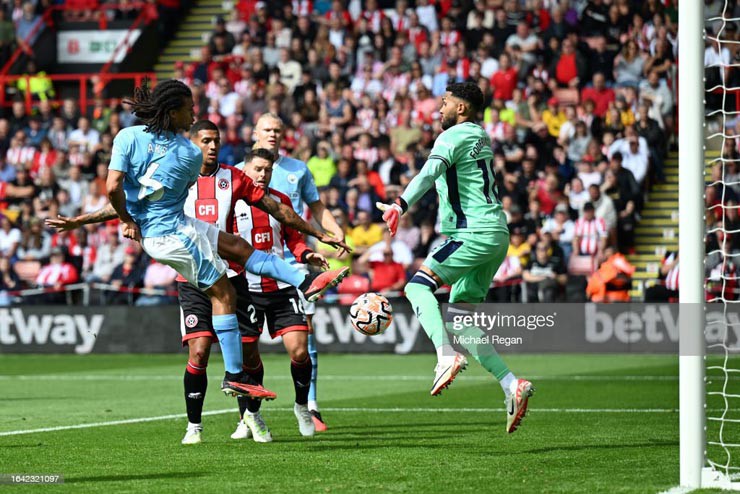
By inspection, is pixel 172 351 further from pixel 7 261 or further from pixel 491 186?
pixel 491 186

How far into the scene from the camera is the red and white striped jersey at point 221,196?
937cm

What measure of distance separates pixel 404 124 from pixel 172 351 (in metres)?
5.91

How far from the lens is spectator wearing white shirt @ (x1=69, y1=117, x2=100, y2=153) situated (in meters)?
26.2

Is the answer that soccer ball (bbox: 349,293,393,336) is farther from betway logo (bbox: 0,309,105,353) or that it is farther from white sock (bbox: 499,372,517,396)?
betway logo (bbox: 0,309,105,353)

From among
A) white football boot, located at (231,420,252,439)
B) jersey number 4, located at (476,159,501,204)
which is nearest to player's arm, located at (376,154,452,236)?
jersey number 4, located at (476,159,501,204)

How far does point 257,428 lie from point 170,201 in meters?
1.83

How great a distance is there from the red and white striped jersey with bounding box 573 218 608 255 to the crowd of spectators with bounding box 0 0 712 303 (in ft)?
Answer: 0.07

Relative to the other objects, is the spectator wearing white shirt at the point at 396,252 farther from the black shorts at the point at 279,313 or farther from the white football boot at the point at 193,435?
the white football boot at the point at 193,435

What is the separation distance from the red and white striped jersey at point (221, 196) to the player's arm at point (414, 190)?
1.40m

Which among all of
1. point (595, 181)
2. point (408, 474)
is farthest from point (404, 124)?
point (408, 474)

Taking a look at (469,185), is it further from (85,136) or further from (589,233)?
(85,136)

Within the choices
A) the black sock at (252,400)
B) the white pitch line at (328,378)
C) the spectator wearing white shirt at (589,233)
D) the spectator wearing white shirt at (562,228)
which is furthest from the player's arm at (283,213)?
the spectator wearing white shirt at (589,233)

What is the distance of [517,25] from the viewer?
78.9ft

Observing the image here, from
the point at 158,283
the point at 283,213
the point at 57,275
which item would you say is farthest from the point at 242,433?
the point at 57,275
